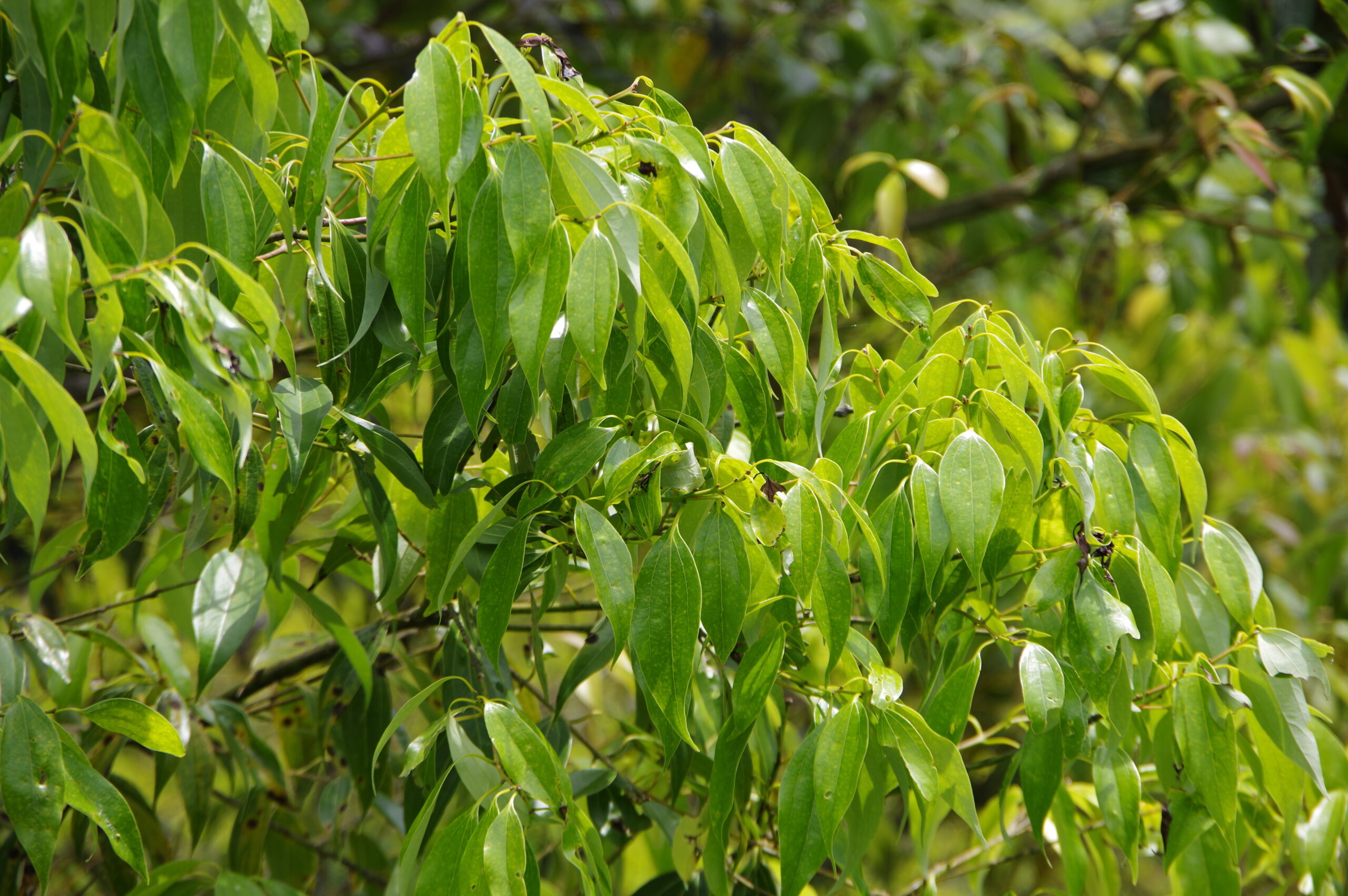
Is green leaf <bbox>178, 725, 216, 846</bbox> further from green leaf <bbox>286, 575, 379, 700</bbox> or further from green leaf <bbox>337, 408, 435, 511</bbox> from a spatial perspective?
green leaf <bbox>337, 408, 435, 511</bbox>

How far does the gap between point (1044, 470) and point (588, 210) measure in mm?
344

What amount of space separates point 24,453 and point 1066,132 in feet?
8.34

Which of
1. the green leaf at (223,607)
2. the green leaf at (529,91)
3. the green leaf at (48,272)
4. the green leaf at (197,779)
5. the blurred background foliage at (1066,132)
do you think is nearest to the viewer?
the green leaf at (48,272)

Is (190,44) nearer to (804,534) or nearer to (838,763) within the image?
(804,534)

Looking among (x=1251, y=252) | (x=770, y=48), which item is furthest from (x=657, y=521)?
(x=1251, y=252)

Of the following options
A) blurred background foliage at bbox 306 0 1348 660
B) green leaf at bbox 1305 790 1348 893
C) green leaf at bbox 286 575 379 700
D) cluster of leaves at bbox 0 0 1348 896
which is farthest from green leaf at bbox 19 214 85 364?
blurred background foliage at bbox 306 0 1348 660

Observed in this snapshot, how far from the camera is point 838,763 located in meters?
0.61

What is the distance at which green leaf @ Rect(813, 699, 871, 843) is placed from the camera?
1.98 feet

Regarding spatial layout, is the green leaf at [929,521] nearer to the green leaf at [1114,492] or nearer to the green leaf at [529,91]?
the green leaf at [1114,492]

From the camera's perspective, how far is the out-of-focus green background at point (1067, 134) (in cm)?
176

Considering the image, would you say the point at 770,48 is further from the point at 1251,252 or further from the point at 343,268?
the point at 343,268

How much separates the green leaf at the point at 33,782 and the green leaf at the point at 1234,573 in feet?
2.34

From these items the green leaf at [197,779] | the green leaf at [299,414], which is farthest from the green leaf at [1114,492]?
the green leaf at [197,779]

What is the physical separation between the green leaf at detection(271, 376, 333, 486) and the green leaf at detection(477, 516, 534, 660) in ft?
0.38
